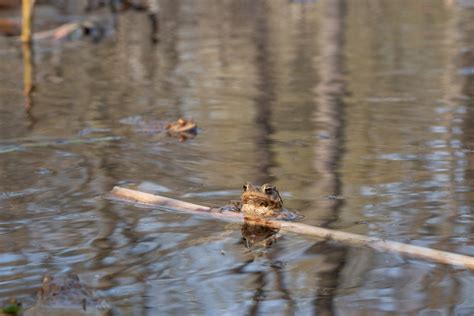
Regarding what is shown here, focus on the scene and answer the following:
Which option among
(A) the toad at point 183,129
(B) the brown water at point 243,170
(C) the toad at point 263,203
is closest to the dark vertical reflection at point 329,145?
(B) the brown water at point 243,170

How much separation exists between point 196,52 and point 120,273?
10220 mm

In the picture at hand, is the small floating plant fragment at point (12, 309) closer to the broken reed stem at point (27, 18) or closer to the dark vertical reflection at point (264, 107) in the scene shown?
the dark vertical reflection at point (264, 107)

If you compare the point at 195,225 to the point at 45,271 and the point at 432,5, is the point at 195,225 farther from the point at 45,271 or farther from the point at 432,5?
the point at 432,5

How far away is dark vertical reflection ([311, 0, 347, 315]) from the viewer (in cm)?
419

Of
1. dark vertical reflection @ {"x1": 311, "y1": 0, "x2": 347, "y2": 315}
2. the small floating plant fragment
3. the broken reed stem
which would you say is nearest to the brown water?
dark vertical reflection @ {"x1": 311, "y1": 0, "x2": 347, "y2": 315}

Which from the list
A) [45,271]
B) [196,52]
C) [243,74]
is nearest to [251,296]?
[45,271]

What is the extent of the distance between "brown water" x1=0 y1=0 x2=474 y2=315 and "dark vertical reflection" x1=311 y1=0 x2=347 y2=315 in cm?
2

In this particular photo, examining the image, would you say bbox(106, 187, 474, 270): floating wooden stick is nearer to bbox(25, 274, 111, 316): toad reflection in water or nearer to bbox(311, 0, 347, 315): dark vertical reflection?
bbox(311, 0, 347, 315): dark vertical reflection

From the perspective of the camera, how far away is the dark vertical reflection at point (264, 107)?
266 inches

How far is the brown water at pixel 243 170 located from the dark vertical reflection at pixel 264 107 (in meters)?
0.03

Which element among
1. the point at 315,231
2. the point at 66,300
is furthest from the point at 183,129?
the point at 66,300

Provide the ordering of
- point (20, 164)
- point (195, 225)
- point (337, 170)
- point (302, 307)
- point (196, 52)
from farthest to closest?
point (196, 52)
point (20, 164)
point (337, 170)
point (195, 225)
point (302, 307)

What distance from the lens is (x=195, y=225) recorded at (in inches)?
205

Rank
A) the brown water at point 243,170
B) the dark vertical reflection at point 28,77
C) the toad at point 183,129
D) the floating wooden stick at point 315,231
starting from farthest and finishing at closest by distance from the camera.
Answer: the dark vertical reflection at point 28,77
the toad at point 183,129
the floating wooden stick at point 315,231
the brown water at point 243,170
